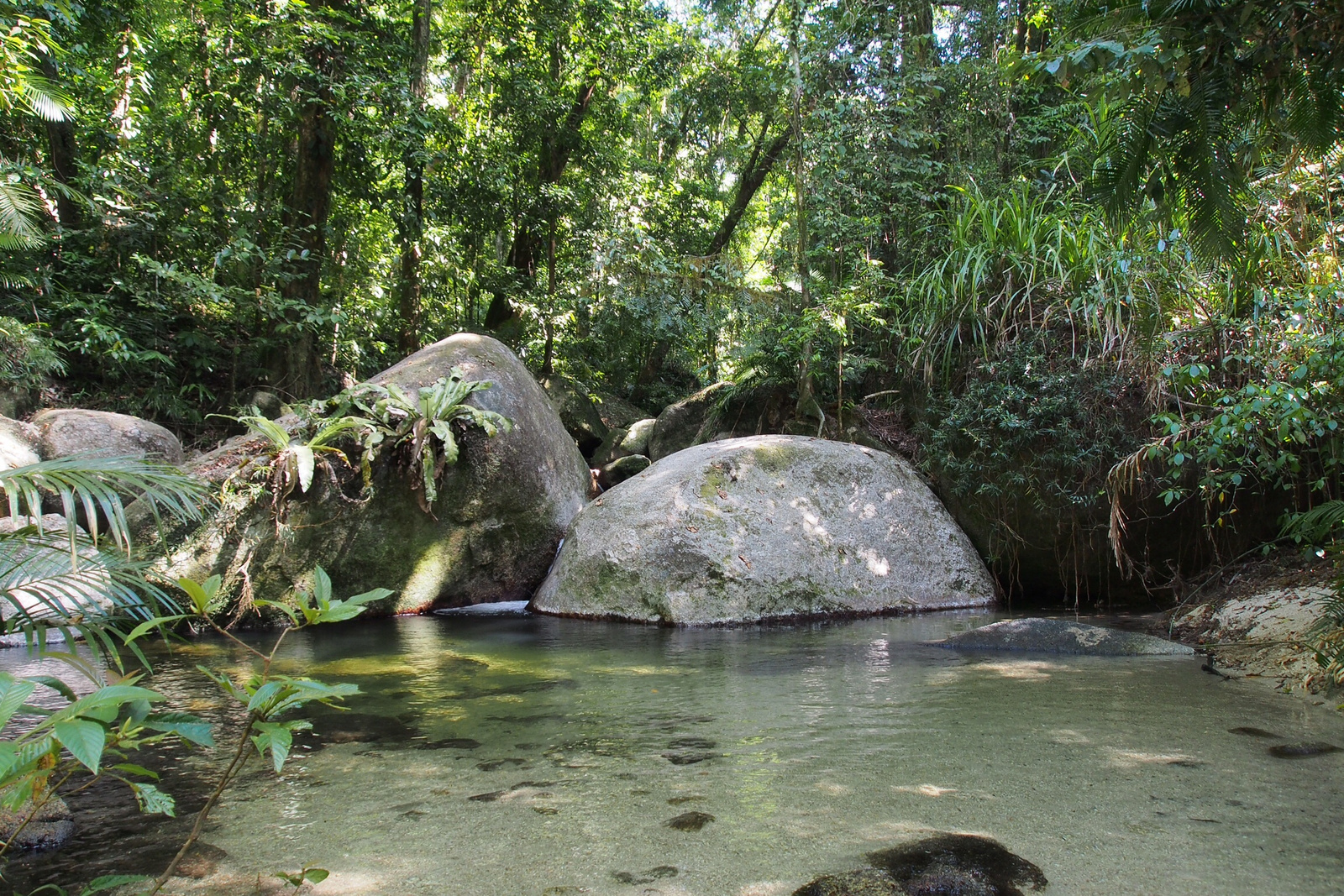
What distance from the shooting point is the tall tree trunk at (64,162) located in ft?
29.8

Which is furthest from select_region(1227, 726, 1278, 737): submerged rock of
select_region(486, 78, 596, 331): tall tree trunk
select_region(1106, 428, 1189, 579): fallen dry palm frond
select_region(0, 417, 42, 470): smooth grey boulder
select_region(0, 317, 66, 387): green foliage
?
select_region(486, 78, 596, 331): tall tree trunk

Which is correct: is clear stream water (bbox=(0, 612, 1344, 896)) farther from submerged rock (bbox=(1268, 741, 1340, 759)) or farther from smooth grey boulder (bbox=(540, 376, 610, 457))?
smooth grey boulder (bbox=(540, 376, 610, 457))

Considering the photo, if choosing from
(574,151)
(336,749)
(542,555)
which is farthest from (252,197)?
(336,749)

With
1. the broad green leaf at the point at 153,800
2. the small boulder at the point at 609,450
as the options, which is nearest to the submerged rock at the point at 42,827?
the broad green leaf at the point at 153,800

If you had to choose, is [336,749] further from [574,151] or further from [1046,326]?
[574,151]

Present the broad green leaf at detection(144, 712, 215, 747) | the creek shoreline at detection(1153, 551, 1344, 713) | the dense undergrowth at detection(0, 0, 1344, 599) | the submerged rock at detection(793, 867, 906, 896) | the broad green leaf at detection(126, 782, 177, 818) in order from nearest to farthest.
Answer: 1. the broad green leaf at detection(144, 712, 215, 747)
2. the broad green leaf at detection(126, 782, 177, 818)
3. the submerged rock at detection(793, 867, 906, 896)
4. the creek shoreline at detection(1153, 551, 1344, 713)
5. the dense undergrowth at detection(0, 0, 1344, 599)

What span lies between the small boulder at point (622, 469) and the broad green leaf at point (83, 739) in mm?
8669

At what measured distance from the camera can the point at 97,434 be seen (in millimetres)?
7465

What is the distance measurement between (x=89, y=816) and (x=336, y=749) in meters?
0.78

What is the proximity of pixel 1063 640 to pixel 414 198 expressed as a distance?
29.6 feet

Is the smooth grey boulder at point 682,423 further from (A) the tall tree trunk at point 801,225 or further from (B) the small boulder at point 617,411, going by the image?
(B) the small boulder at point 617,411

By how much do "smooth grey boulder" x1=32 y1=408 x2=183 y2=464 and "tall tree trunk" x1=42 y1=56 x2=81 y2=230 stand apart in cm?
279

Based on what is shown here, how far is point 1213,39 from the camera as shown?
174 centimetres

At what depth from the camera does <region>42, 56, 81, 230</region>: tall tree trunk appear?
909 cm
